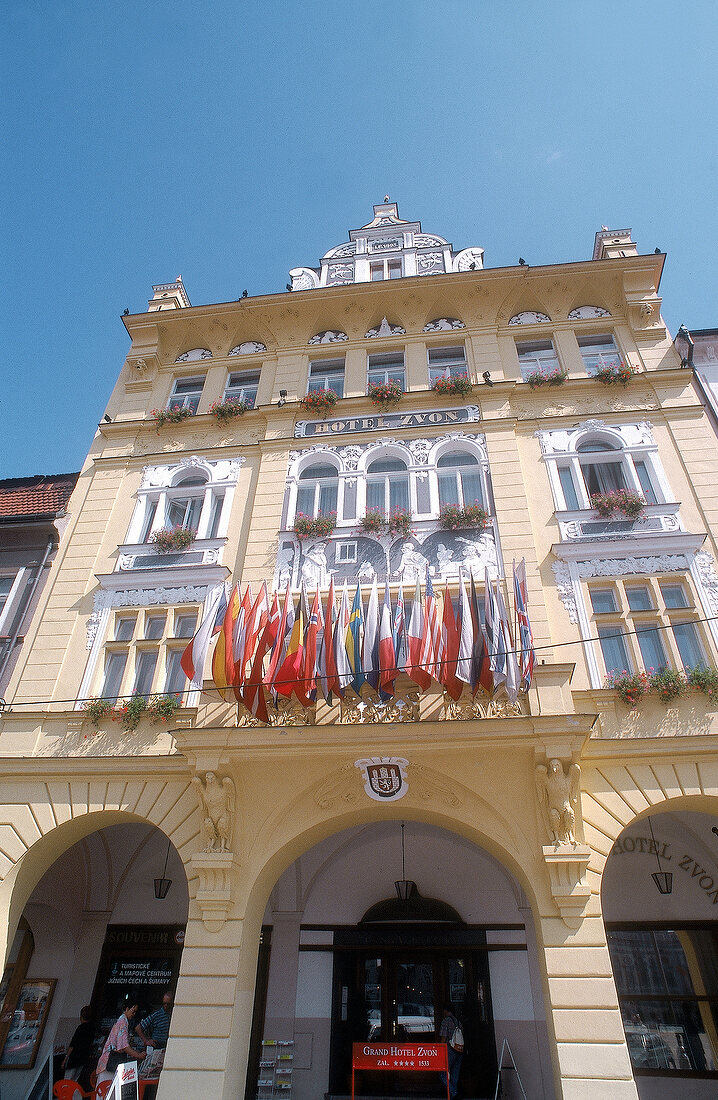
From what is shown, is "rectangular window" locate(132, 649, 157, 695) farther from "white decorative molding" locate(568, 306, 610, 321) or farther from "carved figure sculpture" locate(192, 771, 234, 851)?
"white decorative molding" locate(568, 306, 610, 321)

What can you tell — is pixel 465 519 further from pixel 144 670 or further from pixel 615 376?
pixel 144 670

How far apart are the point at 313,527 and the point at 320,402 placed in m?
4.11

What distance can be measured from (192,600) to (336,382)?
760cm

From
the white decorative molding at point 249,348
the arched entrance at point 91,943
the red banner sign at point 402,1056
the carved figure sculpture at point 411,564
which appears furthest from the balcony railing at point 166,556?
the red banner sign at point 402,1056

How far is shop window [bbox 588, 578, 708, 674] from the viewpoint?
11.8 meters

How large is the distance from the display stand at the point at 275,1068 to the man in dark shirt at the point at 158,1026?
2.03 metres

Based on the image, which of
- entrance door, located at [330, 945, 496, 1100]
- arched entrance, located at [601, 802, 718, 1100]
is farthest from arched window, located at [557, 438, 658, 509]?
entrance door, located at [330, 945, 496, 1100]

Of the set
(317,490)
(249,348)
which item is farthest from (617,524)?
(249,348)

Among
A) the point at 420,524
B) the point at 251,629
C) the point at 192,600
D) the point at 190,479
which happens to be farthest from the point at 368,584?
the point at 190,479

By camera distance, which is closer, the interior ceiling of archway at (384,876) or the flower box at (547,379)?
the interior ceiling of archway at (384,876)

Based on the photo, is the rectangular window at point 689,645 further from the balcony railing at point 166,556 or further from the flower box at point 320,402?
the flower box at point 320,402

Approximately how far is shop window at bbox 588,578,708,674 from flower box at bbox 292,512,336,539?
5.51 m

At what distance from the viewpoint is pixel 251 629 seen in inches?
452

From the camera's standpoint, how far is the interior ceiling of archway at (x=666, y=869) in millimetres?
12820
